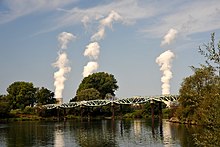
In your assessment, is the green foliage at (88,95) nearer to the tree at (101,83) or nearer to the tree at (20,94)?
the tree at (101,83)

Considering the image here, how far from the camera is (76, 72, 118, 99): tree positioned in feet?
458

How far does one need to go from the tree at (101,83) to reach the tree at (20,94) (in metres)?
18.5

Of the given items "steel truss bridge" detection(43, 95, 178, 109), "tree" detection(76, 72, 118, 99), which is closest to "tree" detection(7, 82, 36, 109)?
"steel truss bridge" detection(43, 95, 178, 109)

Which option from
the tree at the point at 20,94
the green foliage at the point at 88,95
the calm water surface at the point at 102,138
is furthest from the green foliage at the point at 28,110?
the calm water surface at the point at 102,138

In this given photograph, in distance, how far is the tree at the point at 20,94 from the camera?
132 m

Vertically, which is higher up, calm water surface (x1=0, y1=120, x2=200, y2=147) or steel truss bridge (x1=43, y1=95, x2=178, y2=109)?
steel truss bridge (x1=43, y1=95, x2=178, y2=109)

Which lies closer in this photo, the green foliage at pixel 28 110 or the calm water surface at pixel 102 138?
the calm water surface at pixel 102 138

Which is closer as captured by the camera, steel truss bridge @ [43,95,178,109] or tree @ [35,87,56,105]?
steel truss bridge @ [43,95,178,109]

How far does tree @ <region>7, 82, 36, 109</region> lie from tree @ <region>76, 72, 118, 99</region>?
18.5 metres

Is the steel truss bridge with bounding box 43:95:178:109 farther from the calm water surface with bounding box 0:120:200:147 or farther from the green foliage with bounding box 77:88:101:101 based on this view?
the calm water surface with bounding box 0:120:200:147

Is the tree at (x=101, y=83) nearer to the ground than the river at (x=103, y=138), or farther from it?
farther from it

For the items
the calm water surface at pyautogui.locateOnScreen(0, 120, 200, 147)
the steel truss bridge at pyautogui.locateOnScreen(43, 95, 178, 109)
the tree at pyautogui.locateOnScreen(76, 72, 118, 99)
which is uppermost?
the tree at pyautogui.locateOnScreen(76, 72, 118, 99)

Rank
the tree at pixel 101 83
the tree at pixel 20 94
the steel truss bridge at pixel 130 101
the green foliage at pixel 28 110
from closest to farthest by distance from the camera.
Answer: the steel truss bridge at pixel 130 101 → the green foliage at pixel 28 110 → the tree at pixel 20 94 → the tree at pixel 101 83

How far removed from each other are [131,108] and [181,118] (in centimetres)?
6078
